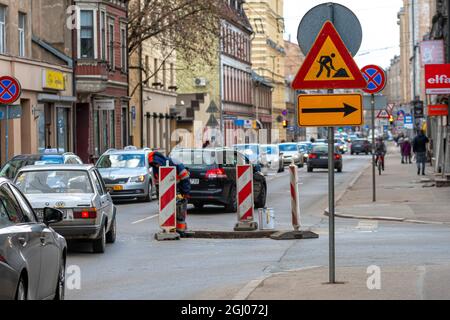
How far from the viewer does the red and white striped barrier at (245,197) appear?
69.2 feet

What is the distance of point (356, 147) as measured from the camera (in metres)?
105

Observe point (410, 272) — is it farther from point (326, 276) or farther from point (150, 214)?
point (150, 214)

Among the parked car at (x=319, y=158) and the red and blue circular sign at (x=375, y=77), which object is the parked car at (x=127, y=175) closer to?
the red and blue circular sign at (x=375, y=77)

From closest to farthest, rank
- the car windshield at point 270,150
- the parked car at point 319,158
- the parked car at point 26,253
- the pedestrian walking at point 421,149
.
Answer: the parked car at point 26,253
the pedestrian walking at point 421,149
the parked car at point 319,158
the car windshield at point 270,150

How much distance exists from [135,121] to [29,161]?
34175 millimetres

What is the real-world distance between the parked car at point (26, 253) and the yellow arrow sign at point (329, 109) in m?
2.73

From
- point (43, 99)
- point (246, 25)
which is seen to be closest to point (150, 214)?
point (43, 99)

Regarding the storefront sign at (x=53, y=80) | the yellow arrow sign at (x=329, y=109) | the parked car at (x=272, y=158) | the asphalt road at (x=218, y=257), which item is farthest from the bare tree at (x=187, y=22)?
the yellow arrow sign at (x=329, y=109)

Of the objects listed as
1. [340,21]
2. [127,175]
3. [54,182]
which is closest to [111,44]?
[127,175]

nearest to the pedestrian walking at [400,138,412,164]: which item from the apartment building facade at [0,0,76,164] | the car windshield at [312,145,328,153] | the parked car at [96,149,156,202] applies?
the car windshield at [312,145,328,153]

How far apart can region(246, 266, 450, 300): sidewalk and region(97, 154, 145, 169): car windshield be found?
20354 mm

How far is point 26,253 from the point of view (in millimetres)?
9414

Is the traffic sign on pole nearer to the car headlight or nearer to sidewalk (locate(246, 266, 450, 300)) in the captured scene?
sidewalk (locate(246, 266, 450, 300))

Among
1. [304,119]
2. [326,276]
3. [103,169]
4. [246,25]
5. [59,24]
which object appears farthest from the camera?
[246,25]
